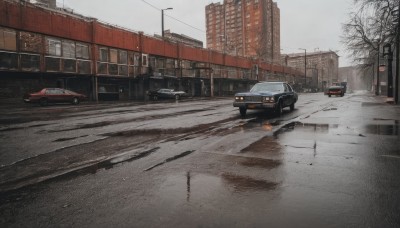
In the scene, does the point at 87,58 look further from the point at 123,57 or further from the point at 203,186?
the point at 203,186

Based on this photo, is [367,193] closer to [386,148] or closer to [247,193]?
[247,193]

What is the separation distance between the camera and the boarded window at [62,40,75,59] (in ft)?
91.8

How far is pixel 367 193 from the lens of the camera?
138 inches

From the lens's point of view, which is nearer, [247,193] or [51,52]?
[247,193]

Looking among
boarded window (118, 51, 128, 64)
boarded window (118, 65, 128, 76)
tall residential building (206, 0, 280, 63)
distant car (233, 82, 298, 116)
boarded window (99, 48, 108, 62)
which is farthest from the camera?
tall residential building (206, 0, 280, 63)

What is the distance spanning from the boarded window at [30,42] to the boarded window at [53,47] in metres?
0.74

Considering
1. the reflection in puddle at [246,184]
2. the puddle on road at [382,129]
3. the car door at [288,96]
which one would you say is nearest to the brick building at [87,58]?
the car door at [288,96]

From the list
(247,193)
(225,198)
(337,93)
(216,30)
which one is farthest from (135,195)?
(216,30)

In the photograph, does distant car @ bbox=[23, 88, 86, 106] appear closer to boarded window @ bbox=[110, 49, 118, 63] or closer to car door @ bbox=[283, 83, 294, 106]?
boarded window @ bbox=[110, 49, 118, 63]


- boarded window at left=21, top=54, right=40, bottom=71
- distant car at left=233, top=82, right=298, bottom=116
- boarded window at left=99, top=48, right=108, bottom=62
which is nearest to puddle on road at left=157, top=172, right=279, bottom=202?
distant car at left=233, top=82, right=298, bottom=116

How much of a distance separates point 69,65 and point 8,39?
590cm

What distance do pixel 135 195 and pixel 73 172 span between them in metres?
1.50

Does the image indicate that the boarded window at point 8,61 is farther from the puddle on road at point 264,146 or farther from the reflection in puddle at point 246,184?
the reflection in puddle at point 246,184

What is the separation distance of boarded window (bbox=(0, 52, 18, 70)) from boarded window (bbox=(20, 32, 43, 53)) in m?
1.11
